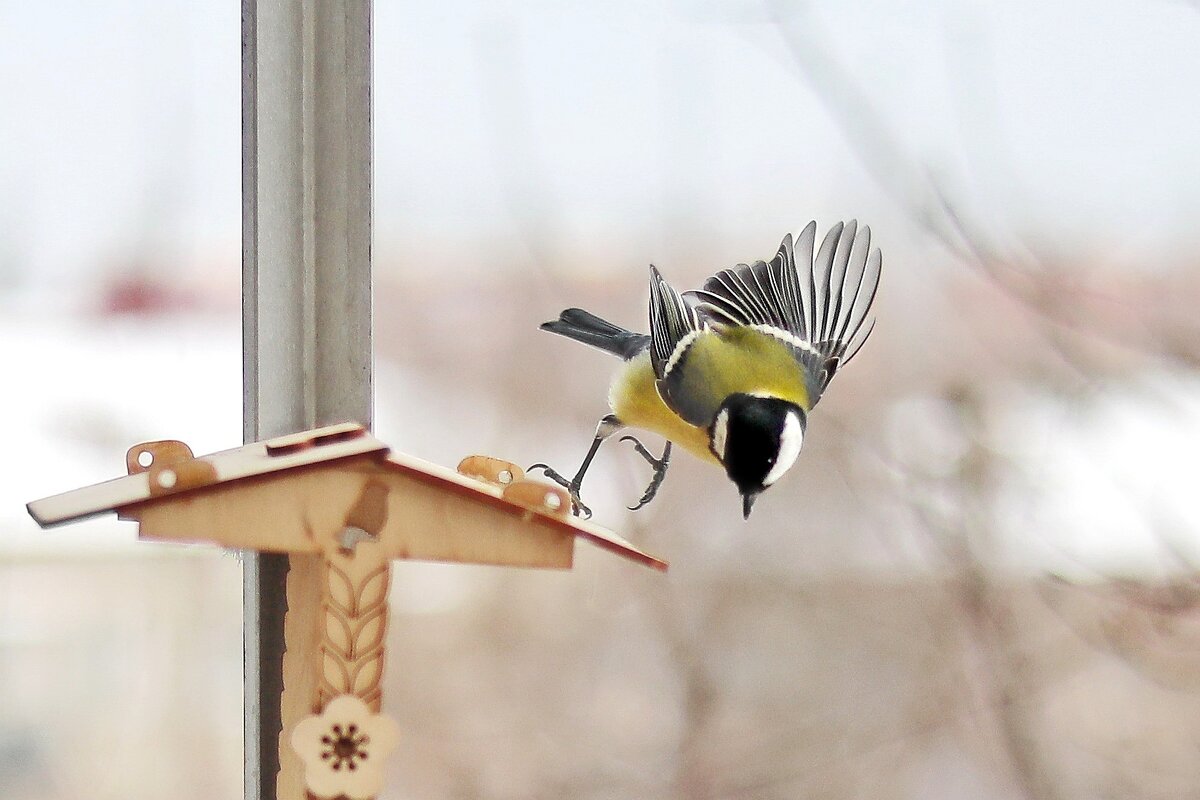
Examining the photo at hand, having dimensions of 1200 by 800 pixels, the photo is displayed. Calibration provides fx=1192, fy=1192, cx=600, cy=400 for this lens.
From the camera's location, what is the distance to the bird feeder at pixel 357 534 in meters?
0.69

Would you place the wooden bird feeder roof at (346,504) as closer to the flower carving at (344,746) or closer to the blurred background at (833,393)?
the flower carving at (344,746)

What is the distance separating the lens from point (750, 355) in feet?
3.00

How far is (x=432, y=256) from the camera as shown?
1.19m

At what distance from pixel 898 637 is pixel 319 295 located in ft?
2.18

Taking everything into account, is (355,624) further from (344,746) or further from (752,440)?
(752,440)

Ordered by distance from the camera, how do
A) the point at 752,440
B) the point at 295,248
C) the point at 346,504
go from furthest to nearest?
the point at 295,248 → the point at 752,440 → the point at 346,504

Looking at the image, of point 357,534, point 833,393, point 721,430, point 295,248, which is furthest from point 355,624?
point 833,393

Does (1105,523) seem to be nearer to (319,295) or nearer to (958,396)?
(958,396)

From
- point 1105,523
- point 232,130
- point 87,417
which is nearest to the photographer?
point 87,417

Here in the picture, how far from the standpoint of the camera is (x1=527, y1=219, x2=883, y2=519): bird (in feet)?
2.89

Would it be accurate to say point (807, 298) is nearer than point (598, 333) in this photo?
Yes

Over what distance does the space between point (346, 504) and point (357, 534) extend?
0.02 m

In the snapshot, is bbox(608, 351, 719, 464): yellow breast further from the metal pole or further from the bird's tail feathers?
the metal pole

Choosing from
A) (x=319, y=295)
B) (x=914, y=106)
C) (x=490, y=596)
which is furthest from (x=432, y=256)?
(x=914, y=106)
